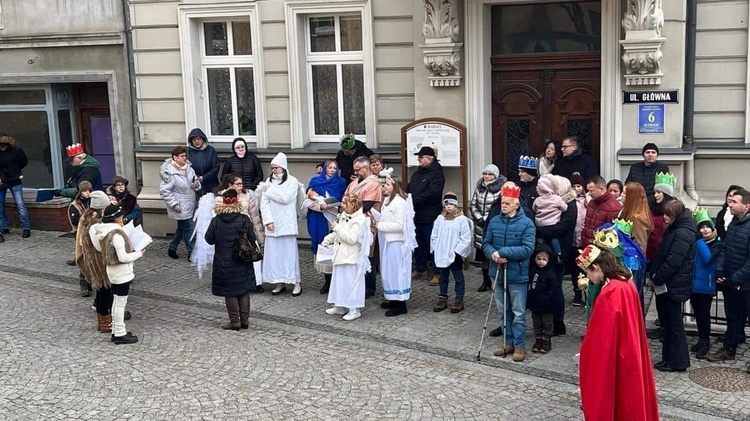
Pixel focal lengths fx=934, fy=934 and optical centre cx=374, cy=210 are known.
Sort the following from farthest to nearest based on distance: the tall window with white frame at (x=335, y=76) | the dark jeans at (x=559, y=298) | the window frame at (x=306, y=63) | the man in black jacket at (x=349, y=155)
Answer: the tall window with white frame at (x=335, y=76) → the window frame at (x=306, y=63) → the man in black jacket at (x=349, y=155) → the dark jeans at (x=559, y=298)

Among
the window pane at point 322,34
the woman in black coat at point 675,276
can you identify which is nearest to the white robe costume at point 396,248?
the woman in black coat at point 675,276

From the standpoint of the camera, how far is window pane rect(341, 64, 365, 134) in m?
15.0

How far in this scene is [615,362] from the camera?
23.1 feet

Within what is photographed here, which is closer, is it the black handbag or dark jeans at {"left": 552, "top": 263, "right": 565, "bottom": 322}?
dark jeans at {"left": 552, "top": 263, "right": 565, "bottom": 322}

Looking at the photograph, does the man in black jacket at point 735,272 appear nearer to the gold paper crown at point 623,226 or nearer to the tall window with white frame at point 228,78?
the gold paper crown at point 623,226

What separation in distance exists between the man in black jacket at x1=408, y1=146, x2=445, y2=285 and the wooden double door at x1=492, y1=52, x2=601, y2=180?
185cm

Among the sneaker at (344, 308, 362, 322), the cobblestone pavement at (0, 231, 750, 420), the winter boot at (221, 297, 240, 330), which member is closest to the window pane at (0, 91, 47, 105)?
the cobblestone pavement at (0, 231, 750, 420)

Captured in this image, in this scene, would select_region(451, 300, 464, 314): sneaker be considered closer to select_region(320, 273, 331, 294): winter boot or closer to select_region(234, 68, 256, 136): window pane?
select_region(320, 273, 331, 294): winter boot

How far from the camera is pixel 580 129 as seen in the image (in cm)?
1355

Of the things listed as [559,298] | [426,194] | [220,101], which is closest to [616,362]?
[559,298]

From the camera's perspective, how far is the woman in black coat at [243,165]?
567 inches

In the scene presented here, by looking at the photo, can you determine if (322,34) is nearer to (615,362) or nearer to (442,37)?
(442,37)

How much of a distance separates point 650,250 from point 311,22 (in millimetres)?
7331

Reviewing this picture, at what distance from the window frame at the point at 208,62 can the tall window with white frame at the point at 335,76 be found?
0.83 metres
